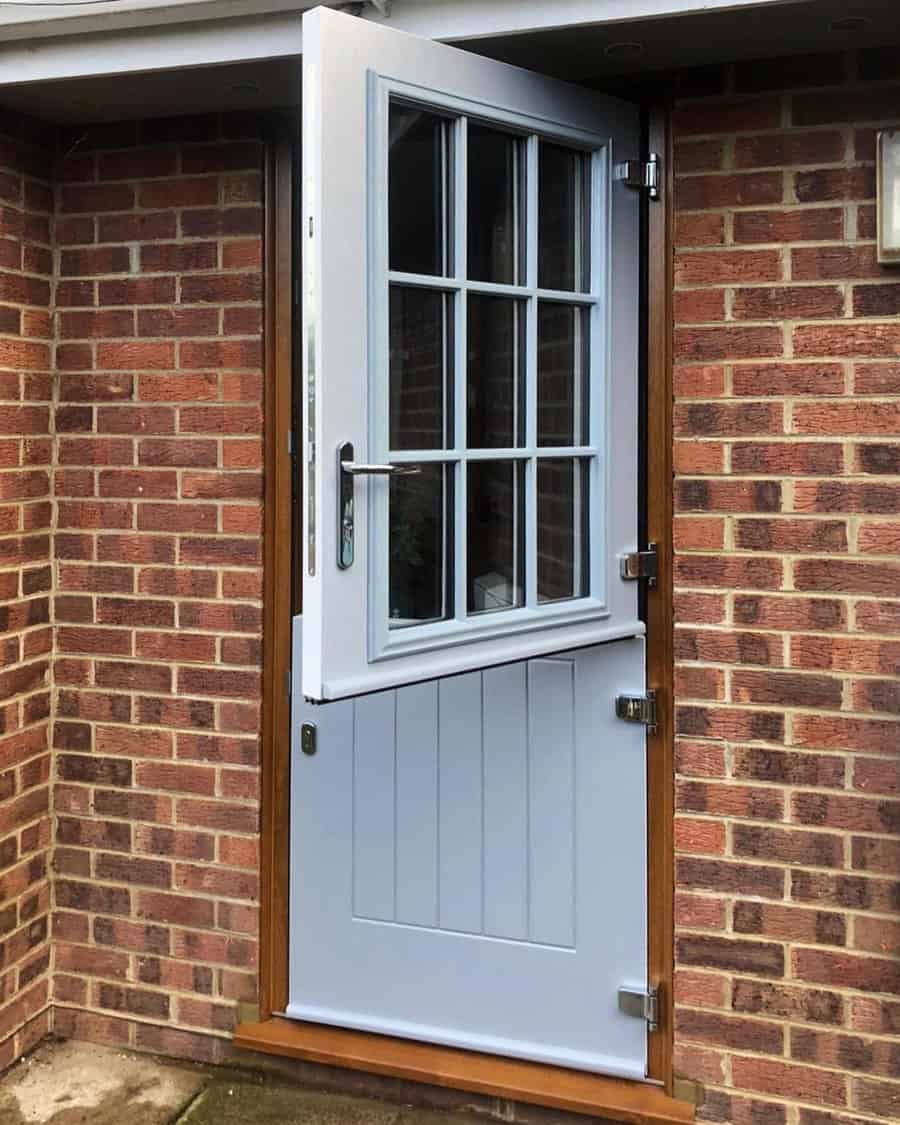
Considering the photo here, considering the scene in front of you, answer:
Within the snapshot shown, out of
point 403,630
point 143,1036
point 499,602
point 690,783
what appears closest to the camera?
point 403,630

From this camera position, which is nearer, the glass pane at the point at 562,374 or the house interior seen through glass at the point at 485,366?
the house interior seen through glass at the point at 485,366

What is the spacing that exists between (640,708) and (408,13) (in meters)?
1.57

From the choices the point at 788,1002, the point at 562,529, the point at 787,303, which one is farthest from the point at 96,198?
the point at 788,1002

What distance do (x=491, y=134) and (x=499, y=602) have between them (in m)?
0.96

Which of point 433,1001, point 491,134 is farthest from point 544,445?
point 433,1001

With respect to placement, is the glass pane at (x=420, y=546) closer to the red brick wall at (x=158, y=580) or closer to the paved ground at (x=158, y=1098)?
the red brick wall at (x=158, y=580)

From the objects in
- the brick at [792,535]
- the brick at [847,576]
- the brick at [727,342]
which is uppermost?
the brick at [727,342]

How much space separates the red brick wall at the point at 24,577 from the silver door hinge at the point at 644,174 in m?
1.52

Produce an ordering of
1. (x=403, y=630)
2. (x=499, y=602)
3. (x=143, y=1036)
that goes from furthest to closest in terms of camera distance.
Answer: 1. (x=143, y=1036)
2. (x=499, y=602)
3. (x=403, y=630)

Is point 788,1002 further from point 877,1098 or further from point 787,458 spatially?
point 787,458

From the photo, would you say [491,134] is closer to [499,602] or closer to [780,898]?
[499,602]

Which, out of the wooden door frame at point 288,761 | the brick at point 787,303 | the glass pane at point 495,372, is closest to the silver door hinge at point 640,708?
the wooden door frame at point 288,761

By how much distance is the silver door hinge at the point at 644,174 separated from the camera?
2.57 meters

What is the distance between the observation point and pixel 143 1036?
308 centimetres
